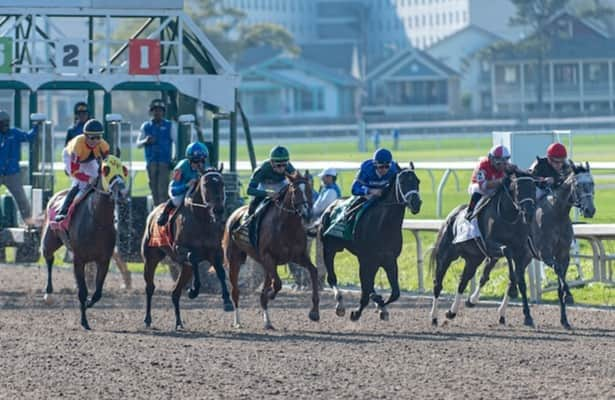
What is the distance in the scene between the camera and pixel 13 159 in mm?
16016

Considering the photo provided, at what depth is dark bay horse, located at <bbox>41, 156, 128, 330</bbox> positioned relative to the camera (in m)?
12.4

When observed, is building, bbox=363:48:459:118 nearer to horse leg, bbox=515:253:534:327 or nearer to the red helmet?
the red helmet

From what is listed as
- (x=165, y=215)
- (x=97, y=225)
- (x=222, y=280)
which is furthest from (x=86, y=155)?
(x=222, y=280)

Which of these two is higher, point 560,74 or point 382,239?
point 560,74

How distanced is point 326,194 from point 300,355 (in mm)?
4610

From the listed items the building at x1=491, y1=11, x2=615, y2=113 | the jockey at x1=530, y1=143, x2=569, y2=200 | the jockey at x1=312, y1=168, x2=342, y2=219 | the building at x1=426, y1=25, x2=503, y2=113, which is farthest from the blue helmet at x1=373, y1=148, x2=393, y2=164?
the building at x1=426, y1=25, x2=503, y2=113

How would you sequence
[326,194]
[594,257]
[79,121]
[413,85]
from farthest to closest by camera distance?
1. [413,85]
2. [79,121]
3. [326,194]
4. [594,257]

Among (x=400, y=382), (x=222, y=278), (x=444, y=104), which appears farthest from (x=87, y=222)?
(x=444, y=104)

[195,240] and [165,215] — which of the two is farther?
[165,215]

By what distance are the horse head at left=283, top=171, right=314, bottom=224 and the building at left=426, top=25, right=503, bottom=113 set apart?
57363 mm

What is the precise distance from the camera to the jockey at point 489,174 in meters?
12.6

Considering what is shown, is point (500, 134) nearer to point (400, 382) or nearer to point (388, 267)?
point (388, 267)

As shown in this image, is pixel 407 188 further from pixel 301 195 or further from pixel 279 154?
pixel 279 154

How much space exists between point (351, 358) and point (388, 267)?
2.35 meters
